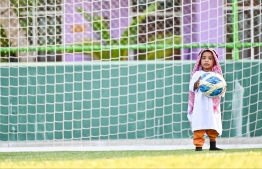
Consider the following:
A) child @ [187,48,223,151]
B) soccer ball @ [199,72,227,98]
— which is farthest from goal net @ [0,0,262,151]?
soccer ball @ [199,72,227,98]

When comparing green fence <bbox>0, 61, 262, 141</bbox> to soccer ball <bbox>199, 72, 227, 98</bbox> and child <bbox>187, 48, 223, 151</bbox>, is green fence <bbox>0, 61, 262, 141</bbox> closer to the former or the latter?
child <bbox>187, 48, 223, 151</bbox>

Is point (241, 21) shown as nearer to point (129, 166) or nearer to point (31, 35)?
point (31, 35)

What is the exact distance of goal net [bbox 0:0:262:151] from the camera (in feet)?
35.9

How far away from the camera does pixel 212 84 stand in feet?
29.3

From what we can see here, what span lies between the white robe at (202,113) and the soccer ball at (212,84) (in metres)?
0.15

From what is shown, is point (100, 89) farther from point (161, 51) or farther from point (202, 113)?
point (202, 113)

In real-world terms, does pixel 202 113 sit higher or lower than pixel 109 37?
lower

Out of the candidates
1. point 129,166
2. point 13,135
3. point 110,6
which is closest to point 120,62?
point 110,6

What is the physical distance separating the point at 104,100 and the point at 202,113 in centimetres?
213

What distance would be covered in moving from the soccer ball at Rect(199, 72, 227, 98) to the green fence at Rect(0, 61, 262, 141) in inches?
82.2

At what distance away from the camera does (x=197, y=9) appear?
38.7 ft

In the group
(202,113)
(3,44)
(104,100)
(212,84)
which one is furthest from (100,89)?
(212,84)

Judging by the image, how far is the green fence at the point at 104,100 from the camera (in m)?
10.9

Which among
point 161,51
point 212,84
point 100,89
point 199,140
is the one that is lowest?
point 199,140
